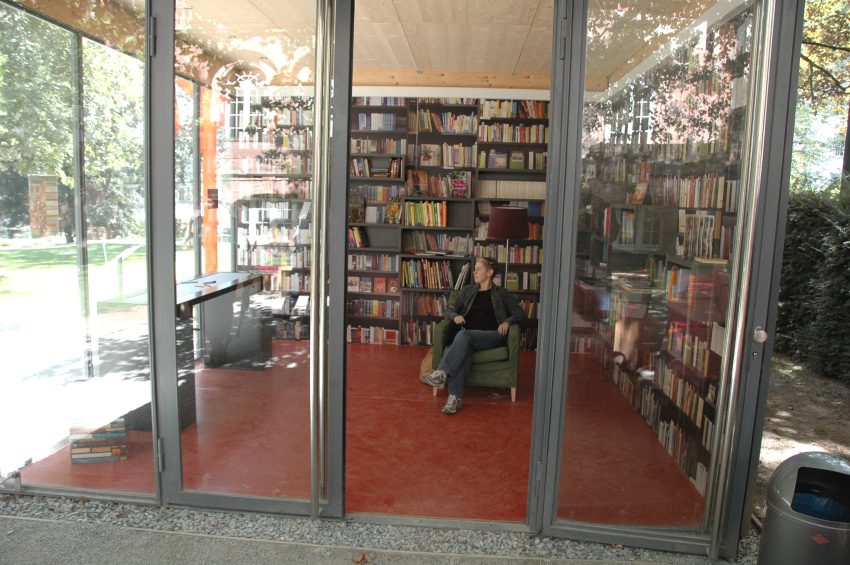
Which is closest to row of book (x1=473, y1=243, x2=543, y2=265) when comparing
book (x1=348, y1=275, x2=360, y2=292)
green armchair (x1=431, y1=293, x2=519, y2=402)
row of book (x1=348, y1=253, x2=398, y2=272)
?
row of book (x1=348, y1=253, x2=398, y2=272)

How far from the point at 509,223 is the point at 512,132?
4.72 ft

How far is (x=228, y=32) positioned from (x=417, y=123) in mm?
4248

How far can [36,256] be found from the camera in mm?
3096

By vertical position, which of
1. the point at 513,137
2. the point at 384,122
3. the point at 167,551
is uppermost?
the point at 384,122

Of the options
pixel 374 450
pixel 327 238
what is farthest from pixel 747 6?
pixel 374 450

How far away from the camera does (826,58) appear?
296 inches

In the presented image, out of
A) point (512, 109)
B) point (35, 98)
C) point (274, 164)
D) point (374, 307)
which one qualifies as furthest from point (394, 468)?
point (512, 109)

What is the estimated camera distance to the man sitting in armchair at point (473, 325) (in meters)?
4.84

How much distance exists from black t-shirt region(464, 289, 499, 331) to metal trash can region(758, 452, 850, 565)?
3026 mm

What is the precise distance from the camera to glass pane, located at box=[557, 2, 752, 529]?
2.64 meters

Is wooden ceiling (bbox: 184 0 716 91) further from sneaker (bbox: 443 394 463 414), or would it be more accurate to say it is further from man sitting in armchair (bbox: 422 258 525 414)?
sneaker (bbox: 443 394 463 414)

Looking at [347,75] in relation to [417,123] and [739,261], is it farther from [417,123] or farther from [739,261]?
[417,123]

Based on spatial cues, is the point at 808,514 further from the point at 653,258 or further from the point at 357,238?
the point at 357,238

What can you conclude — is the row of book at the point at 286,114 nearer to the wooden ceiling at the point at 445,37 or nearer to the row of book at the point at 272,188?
the wooden ceiling at the point at 445,37
